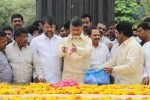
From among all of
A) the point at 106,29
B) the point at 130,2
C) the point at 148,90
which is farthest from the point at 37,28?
the point at 130,2

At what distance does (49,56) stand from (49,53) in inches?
2.3

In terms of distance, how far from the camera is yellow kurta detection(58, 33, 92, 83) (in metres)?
7.29

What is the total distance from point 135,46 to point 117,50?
34 cm

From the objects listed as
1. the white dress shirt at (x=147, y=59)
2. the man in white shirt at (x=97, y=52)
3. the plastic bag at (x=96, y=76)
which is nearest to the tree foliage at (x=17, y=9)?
the man in white shirt at (x=97, y=52)

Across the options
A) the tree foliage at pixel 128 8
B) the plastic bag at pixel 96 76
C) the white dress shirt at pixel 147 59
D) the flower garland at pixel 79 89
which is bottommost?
the flower garland at pixel 79 89

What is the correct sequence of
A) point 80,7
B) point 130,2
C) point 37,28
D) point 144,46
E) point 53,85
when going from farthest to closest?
point 130,2 < point 80,7 < point 37,28 < point 144,46 < point 53,85

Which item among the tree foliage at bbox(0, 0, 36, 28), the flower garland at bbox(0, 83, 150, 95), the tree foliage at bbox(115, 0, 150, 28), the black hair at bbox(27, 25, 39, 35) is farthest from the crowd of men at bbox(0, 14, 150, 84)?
the tree foliage at bbox(0, 0, 36, 28)

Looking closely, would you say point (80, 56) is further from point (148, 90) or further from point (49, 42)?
point (148, 90)

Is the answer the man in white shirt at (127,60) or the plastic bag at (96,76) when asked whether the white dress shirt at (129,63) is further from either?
the plastic bag at (96,76)

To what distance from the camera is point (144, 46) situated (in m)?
7.50

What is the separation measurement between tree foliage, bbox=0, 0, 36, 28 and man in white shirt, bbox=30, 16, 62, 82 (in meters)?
31.1

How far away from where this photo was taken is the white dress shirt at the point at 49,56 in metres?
7.65

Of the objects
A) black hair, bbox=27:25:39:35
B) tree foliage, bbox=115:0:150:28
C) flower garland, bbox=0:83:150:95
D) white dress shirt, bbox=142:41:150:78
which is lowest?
flower garland, bbox=0:83:150:95

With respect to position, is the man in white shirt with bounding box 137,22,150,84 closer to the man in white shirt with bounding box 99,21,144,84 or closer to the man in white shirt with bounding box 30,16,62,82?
the man in white shirt with bounding box 99,21,144,84
